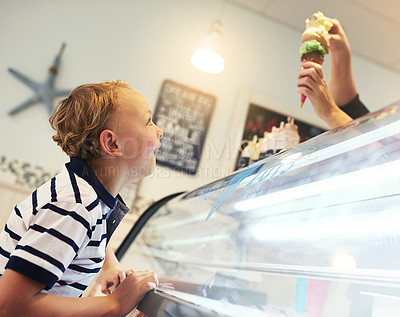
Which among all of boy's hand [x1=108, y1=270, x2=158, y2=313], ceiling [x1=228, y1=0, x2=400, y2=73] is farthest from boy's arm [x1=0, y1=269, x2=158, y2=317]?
ceiling [x1=228, y1=0, x2=400, y2=73]

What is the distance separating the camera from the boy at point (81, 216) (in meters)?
0.71

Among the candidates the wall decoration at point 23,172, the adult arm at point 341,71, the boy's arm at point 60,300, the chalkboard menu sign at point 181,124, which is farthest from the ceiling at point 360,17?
the boy's arm at point 60,300

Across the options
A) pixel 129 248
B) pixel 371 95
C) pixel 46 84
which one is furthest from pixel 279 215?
pixel 371 95

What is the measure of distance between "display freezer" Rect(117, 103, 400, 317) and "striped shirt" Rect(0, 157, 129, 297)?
17cm

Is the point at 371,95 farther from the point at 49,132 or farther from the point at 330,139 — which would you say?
the point at 330,139

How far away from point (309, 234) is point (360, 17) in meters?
3.22

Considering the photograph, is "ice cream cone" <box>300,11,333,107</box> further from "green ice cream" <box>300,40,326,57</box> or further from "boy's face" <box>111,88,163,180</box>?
"boy's face" <box>111,88,163,180</box>

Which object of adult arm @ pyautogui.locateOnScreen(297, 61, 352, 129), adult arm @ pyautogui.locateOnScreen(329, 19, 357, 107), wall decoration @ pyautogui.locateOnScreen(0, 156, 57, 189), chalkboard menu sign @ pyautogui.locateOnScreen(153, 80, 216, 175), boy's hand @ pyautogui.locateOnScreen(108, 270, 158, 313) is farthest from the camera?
chalkboard menu sign @ pyautogui.locateOnScreen(153, 80, 216, 175)

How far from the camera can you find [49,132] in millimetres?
3205

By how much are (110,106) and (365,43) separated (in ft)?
11.5

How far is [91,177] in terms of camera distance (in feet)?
2.93

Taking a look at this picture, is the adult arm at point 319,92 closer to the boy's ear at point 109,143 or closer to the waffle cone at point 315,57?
the waffle cone at point 315,57

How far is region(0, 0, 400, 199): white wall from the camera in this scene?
3.18 m

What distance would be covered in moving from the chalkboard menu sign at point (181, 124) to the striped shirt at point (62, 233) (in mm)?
2506
